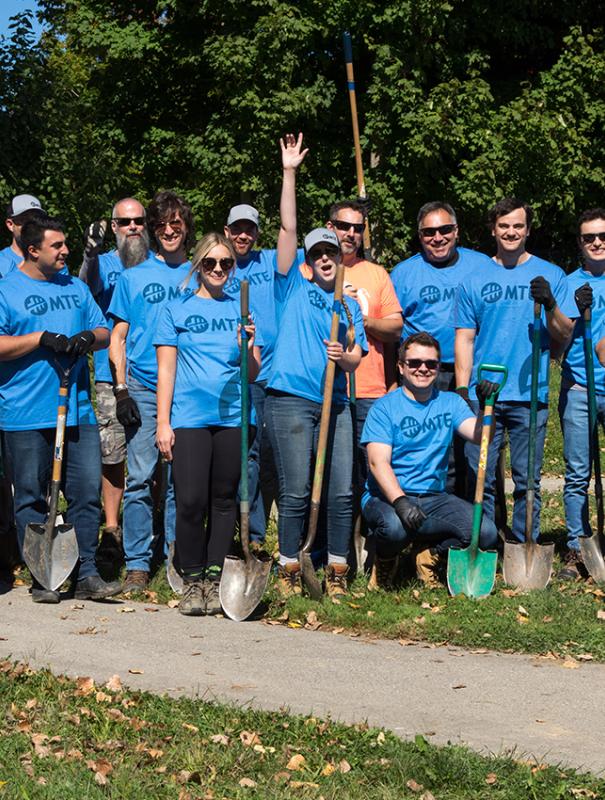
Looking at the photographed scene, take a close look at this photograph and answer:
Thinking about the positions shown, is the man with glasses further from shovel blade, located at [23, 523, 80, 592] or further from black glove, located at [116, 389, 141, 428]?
shovel blade, located at [23, 523, 80, 592]

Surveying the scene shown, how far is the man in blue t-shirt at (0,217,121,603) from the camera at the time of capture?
754cm

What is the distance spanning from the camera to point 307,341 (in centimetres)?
777

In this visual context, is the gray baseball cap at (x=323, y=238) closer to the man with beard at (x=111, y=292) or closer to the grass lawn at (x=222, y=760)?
the man with beard at (x=111, y=292)

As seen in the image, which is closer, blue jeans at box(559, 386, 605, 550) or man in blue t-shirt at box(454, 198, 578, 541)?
man in blue t-shirt at box(454, 198, 578, 541)

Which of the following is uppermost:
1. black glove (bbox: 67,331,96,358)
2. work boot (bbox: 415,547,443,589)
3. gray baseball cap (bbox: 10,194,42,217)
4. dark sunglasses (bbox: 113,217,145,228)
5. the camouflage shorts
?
gray baseball cap (bbox: 10,194,42,217)

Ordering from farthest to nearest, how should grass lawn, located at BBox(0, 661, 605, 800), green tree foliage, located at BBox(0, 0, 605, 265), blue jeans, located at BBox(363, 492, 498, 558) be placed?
green tree foliage, located at BBox(0, 0, 605, 265) < blue jeans, located at BBox(363, 492, 498, 558) < grass lawn, located at BBox(0, 661, 605, 800)

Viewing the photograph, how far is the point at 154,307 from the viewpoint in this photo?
26.3 ft

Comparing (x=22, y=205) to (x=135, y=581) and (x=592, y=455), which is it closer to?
(x=135, y=581)

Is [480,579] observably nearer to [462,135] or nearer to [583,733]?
[583,733]

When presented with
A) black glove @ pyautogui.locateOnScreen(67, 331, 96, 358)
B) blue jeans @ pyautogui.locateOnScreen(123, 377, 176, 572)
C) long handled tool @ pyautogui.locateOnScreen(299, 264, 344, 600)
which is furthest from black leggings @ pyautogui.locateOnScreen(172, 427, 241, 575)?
black glove @ pyautogui.locateOnScreen(67, 331, 96, 358)

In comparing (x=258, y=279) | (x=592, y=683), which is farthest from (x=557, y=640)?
(x=258, y=279)

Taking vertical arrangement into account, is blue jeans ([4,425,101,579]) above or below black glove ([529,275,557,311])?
below

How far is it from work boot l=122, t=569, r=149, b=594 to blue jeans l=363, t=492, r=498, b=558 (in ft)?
4.52

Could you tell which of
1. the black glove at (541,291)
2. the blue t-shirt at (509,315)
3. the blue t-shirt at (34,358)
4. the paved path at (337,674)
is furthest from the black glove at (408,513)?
the blue t-shirt at (34,358)
